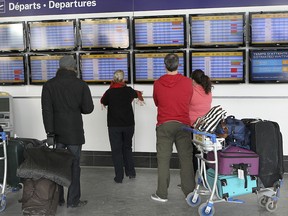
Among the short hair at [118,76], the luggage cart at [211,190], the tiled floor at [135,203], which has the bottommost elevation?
the tiled floor at [135,203]

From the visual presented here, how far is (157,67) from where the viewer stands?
530 cm

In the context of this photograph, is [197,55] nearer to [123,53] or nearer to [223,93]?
[223,93]

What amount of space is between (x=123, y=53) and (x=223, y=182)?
2606 mm

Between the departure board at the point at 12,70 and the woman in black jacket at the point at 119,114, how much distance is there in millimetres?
1630

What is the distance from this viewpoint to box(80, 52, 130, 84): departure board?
538 cm

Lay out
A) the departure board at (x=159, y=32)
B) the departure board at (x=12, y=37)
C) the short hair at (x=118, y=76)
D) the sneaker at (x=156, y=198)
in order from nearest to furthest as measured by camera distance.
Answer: the sneaker at (x=156, y=198) → the short hair at (x=118, y=76) → the departure board at (x=159, y=32) → the departure board at (x=12, y=37)

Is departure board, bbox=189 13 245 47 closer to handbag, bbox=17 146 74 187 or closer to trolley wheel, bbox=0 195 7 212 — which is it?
handbag, bbox=17 146 74 187

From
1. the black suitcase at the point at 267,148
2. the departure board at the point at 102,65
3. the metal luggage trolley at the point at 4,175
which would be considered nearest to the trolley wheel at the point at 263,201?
the black suitcase at the point at 267,148

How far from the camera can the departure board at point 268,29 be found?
16.2 feet

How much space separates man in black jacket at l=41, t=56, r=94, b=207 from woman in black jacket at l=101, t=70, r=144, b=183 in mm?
921

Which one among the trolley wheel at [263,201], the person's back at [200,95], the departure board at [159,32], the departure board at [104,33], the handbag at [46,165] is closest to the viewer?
the handbag at [46,165]

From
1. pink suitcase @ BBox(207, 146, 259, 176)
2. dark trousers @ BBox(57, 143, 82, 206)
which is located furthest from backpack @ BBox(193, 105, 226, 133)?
dark trousers @ BBox(57, 143, 82, 206)

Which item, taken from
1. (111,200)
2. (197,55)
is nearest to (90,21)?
(197,55)

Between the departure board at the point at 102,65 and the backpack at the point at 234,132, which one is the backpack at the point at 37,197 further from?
the departure board at the point at 102,65
